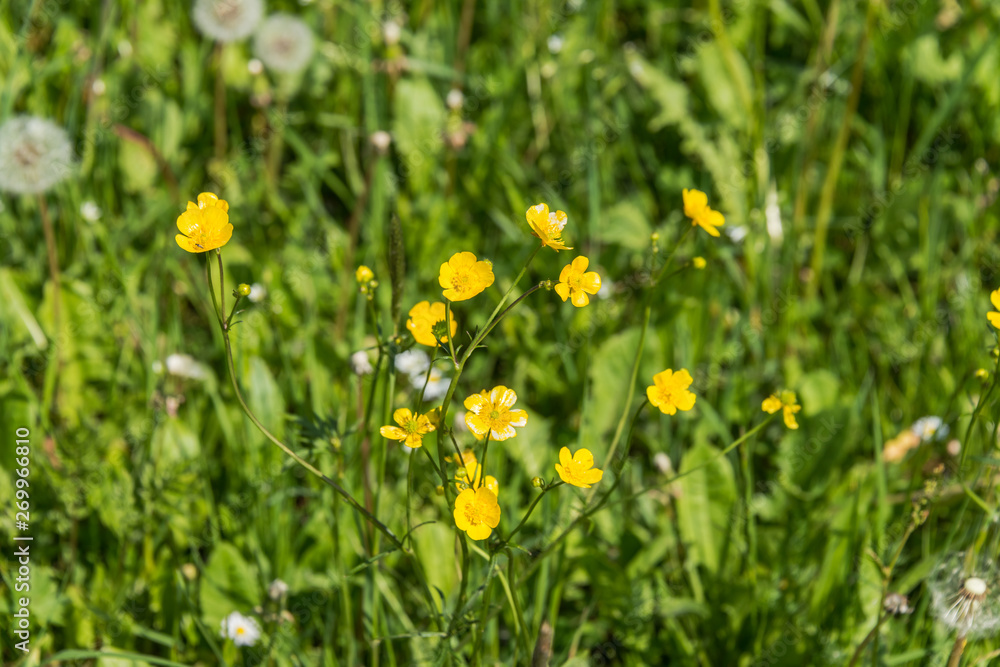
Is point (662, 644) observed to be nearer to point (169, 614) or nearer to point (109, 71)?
point (169, 614)

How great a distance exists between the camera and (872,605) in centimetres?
188

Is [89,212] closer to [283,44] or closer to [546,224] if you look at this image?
[283,44]

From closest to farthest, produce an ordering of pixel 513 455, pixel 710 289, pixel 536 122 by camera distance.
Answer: pixel 513 455
pixel 710 289
pixel 536 122

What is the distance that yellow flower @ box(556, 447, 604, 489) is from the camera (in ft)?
3.86

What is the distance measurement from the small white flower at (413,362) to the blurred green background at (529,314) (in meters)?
0.08

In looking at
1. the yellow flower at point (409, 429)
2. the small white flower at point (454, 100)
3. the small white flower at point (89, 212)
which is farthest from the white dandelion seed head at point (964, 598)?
the small white flower at point (89, 212)

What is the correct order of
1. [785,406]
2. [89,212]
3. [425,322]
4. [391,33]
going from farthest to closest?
[391,33] < [89,212] < [785,406] < [425,322]

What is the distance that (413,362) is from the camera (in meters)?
2.32

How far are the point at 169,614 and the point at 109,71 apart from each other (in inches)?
79.4

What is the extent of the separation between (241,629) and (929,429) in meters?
1.67

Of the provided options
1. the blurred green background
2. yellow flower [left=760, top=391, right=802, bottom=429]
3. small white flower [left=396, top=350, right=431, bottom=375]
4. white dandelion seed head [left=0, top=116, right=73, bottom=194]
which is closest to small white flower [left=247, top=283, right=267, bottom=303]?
the blurred green background

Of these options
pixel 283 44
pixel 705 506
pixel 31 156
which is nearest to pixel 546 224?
pixel 705 506

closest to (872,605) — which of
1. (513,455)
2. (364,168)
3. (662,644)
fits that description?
(662,644)

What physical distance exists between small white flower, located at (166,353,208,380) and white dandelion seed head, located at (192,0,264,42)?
125cm
